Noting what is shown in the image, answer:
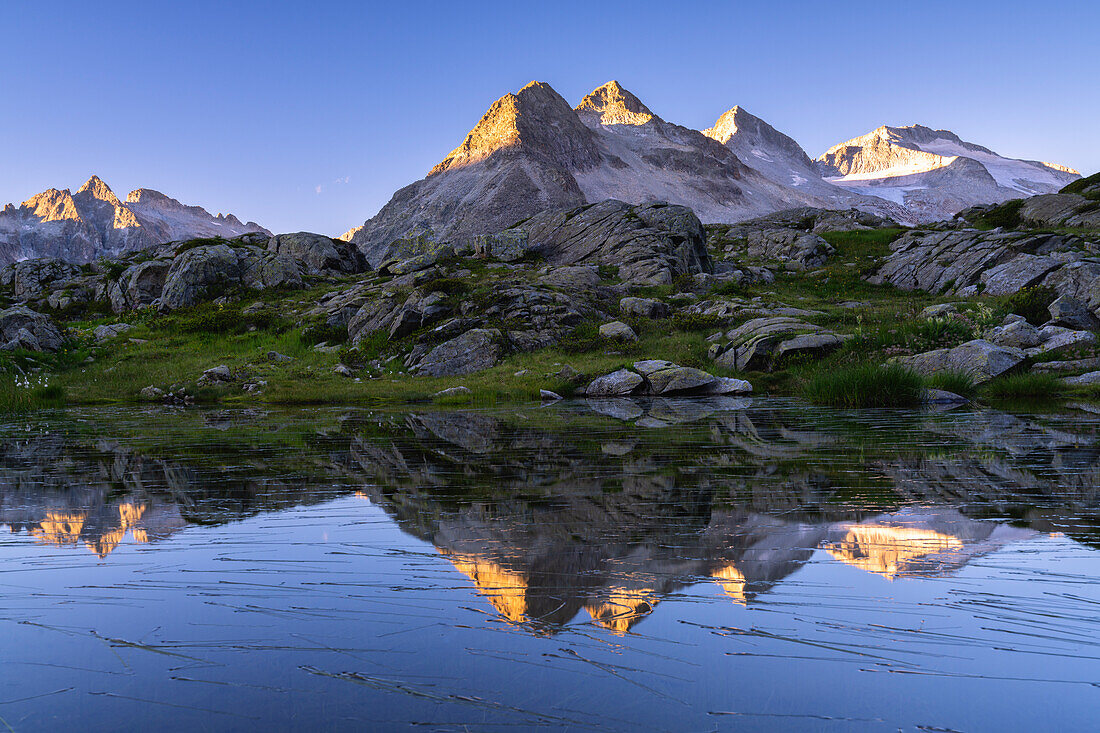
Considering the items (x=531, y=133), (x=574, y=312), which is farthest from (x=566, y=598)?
(x=531, y=133)

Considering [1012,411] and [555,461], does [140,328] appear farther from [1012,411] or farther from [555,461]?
[1012,411]

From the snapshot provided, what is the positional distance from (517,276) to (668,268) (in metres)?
8.86

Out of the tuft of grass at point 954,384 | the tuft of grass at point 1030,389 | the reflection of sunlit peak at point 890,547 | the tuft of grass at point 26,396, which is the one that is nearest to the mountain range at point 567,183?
the tuft of grass at point 26,396

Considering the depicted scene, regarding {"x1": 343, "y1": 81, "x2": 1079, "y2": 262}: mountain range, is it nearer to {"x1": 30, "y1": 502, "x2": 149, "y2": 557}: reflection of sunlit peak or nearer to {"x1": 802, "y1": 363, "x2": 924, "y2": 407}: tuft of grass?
{"x1": 802, "y1": 363, "x2": 924, "y2": 407}: tuft of grass

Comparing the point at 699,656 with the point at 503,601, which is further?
the point at 503,601

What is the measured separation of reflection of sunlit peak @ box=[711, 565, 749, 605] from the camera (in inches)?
111

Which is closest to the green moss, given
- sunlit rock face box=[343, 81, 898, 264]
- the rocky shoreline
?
the rocky shoreline

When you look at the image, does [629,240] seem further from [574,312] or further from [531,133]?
[531,133]

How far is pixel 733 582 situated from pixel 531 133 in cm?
14339

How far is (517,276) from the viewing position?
115 feet

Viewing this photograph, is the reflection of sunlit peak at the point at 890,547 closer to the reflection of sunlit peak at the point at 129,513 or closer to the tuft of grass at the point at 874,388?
the reflection of sunlit peak at the point at 129,513

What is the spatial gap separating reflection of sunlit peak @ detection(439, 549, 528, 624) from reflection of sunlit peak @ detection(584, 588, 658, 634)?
0.32 m

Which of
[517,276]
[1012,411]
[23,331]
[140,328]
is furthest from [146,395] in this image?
[1012,411]

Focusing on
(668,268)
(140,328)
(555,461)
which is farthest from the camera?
(668,268)
